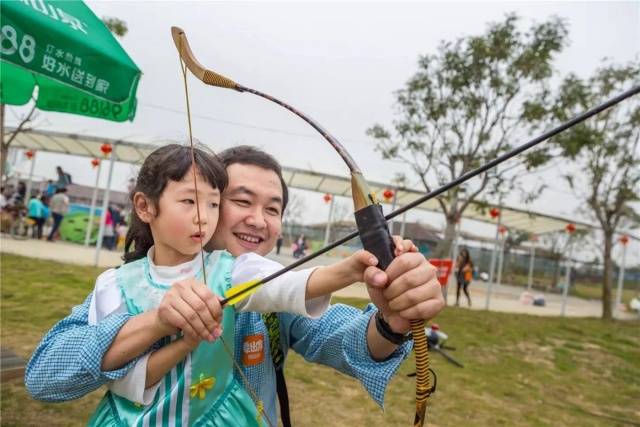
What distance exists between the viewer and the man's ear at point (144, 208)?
1155 millimetres

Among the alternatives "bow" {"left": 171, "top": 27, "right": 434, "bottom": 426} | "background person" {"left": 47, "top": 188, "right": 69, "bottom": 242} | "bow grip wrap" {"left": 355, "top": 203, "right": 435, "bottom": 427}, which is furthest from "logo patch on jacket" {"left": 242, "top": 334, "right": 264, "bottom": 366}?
"background person" {"left": 47, "top": 188, "right": 69, "bottom": 242}

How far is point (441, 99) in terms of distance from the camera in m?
9.73

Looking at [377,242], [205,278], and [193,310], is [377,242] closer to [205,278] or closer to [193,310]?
[193,310]

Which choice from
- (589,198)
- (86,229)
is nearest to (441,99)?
(589,198)

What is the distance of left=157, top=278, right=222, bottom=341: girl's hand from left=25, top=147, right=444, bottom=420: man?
0.19 meters

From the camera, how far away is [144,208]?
1.19 meters

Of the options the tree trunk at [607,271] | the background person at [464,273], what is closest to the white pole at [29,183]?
the background person at [464,273]

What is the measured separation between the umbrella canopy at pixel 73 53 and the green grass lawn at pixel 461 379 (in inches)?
87.9

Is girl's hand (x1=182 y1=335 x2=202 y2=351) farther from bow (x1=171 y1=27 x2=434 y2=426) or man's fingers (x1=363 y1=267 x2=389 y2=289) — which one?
man's fingers (x1=363 y1=267 x2=389 y2=289)

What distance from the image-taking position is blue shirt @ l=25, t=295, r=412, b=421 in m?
0.99

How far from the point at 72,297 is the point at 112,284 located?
20.9ft

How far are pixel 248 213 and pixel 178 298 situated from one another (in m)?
0.45

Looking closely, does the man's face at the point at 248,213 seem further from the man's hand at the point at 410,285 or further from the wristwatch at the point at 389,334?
the man's hand at the point at 410,285

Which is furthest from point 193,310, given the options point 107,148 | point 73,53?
point 107,148
